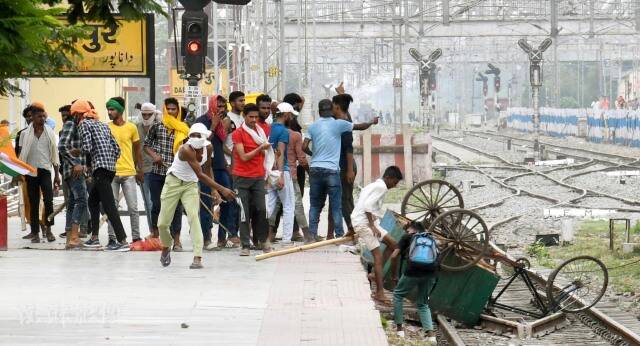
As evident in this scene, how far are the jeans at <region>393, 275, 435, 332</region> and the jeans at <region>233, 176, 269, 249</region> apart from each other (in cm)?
345

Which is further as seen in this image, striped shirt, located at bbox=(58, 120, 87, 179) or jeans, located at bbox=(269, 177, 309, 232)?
jeans, located at bbox=(269, 177, 309, 232)

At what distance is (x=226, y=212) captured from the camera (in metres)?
16.6

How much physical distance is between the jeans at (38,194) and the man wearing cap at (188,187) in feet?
9.90

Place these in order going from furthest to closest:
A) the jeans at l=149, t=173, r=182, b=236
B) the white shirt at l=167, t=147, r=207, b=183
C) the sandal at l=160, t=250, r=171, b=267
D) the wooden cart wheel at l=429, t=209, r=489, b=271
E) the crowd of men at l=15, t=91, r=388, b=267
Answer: the jeans at l=149, t=173, r=182, b=236
the crowd of men at l=15, t=91, r=388, b=267
the sandal at l=160, t=250, r=171, b=267
the white shirt at l=167, t=147, r=207, b=183
the wooden cart wheel at l=429, t=209, r=489, b=271

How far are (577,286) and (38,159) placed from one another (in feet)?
21.8

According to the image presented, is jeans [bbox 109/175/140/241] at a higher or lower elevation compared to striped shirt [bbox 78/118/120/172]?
A: lower

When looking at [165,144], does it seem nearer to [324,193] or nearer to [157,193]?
[157,193]

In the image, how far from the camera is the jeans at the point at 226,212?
1652 centimetres

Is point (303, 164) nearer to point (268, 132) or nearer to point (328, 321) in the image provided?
point (268, 132)

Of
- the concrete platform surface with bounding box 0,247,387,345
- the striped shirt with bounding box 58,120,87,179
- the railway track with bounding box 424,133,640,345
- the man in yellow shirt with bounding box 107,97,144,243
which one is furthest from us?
the man in yellow shirt with bounding box 107,97,144,243

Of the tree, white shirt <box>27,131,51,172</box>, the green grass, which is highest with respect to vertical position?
the tree

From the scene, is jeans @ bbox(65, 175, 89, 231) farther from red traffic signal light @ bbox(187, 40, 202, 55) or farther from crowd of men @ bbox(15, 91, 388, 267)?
red traffic signal light @ bbox(187, 40, 202, 55)

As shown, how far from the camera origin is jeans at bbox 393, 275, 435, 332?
12.3 metres

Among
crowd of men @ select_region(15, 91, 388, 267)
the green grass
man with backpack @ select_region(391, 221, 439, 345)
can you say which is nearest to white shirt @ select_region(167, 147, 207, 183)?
crowd of men @ select_region(15, 91, 388, 267)
